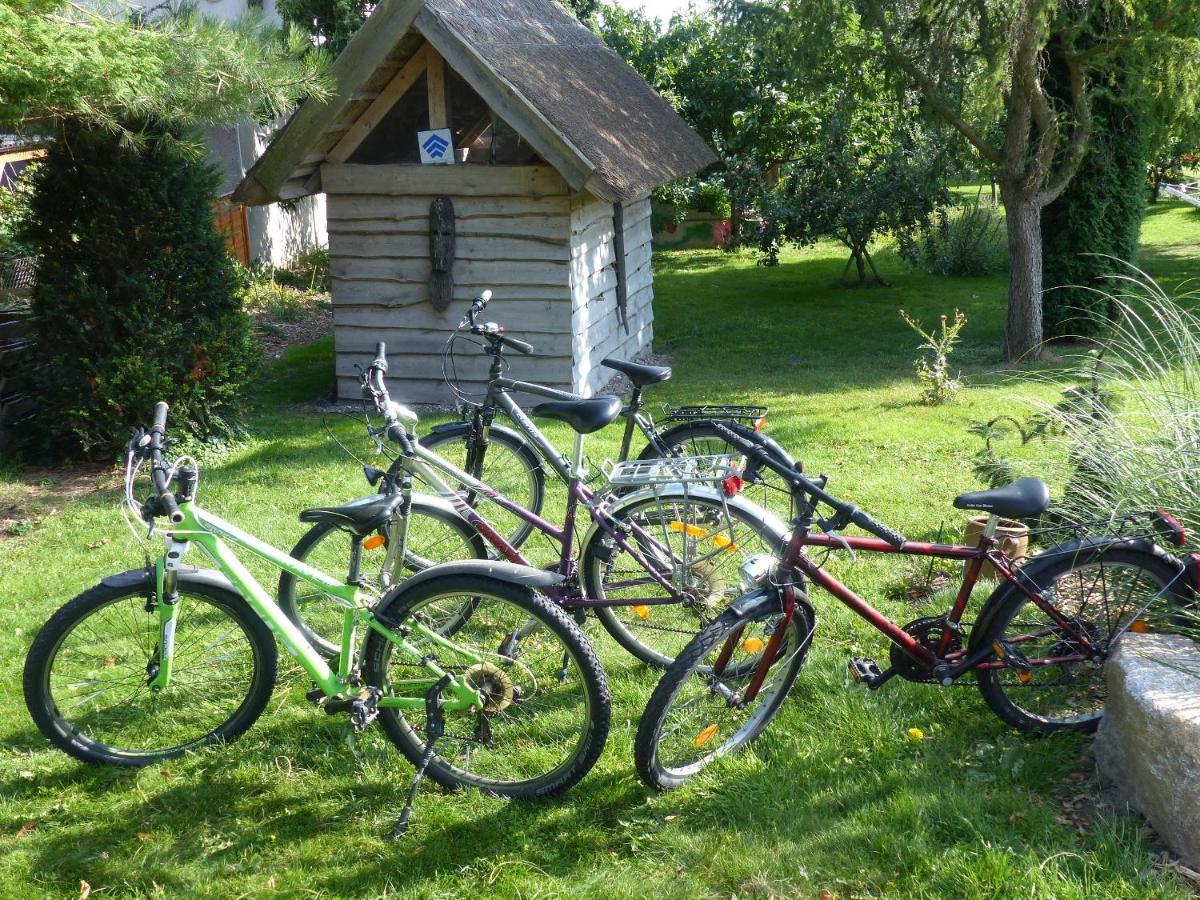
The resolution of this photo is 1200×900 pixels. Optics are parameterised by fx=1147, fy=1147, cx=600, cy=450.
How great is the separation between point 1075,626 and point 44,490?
6273mm

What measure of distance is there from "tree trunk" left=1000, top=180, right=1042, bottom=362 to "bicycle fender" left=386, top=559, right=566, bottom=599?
Answer: 26.6 ft

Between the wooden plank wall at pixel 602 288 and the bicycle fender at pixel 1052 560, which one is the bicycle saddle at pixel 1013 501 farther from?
the wooden plank wall at pixel 602 288

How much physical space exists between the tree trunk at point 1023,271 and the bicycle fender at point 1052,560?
7190 millimetres

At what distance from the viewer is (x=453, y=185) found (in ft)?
29.6

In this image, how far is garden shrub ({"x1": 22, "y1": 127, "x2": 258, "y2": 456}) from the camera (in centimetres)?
745

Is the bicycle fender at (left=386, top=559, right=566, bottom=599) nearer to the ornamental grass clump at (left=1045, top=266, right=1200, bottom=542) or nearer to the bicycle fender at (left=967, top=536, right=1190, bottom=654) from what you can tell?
the bicycle fender at (left=967, top=536, right=1190, bottom=654)

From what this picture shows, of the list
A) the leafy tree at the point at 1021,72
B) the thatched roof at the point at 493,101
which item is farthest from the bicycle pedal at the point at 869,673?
the leafy tree at the point at 1021,72

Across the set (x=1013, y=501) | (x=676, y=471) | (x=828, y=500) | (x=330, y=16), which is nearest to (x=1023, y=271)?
(x=676, y=471)

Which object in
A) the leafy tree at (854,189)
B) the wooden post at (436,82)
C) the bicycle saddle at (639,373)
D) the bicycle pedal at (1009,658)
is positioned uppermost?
the wooden post at (436,82)

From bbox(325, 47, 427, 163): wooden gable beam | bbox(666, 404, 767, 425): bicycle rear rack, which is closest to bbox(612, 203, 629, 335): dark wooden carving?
bbox(325, 47, 427, 163): wooden gable beam

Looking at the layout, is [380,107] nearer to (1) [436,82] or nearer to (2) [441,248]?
(1) [436,82]

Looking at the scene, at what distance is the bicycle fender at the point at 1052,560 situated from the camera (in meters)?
3.72

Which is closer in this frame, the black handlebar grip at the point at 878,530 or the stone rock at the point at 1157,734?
the stone rock at the point at 1157,734

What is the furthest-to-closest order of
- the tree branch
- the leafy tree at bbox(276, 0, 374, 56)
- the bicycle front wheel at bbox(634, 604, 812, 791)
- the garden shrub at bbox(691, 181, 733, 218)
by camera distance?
1. the garden shrub at bbox(691, 181, 733, 218)
2. the leafy tree at bbox(276, 0, 374, 56)
3. the tree branch
4. the bicycle front wheel at bbox(634, 604, 812, 791)
